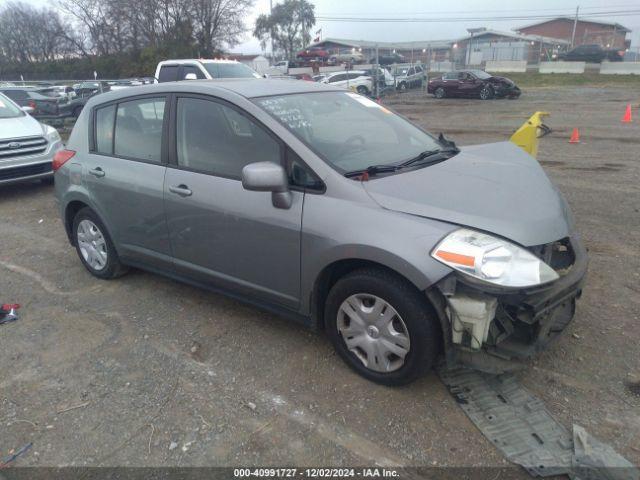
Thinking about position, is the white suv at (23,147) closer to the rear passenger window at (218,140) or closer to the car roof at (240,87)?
the car roof at (240,87)

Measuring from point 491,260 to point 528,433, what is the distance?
36.1 inches

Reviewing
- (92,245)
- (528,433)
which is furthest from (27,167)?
(528,433)

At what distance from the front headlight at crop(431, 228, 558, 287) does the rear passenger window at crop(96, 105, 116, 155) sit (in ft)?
9.84

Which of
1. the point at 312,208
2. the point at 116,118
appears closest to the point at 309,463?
the point at 312,208

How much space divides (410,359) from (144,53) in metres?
45.2

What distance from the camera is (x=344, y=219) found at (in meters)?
2.78

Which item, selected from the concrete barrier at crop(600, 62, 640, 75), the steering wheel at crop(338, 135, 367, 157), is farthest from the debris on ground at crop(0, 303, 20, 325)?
the concrete barrier at crop(600, 62, 640, 75)

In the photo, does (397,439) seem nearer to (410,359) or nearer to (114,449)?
(410,359)

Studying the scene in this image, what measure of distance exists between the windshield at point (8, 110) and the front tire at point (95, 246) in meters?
4.89

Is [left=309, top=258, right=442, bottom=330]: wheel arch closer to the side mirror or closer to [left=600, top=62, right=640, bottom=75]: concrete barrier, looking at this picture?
the side mirror

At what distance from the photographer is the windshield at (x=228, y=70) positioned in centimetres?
1216

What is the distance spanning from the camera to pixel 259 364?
3227mm

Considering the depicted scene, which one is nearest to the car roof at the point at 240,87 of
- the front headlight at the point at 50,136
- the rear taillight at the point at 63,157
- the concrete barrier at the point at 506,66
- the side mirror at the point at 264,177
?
the side mirror at the point at 264,177

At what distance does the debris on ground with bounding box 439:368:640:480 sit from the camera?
2301 millimetres
